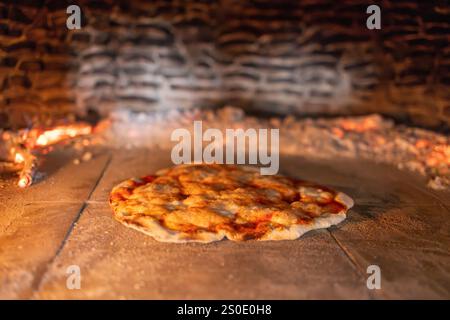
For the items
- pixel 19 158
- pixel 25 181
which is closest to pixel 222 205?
pixel 25 181

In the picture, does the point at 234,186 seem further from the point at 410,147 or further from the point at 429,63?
the point at 429,63

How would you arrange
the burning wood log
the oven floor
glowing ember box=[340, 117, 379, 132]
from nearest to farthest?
the oven floor, the burning wood log, glowing ember box=[340, 117, 379, 132]

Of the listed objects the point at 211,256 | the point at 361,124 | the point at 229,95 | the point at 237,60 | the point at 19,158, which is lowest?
the point at 211,256

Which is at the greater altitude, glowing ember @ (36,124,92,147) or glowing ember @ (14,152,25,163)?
glowing ember @ (36,124,92,147)

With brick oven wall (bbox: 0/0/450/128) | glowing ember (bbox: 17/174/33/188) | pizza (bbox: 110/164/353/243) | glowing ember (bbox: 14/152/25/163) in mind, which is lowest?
pizza (bbox: 110/164/353/243)

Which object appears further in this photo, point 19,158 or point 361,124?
point 361,124

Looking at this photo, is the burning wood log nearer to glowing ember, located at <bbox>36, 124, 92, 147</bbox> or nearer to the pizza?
glowing ember, located at <bbox>36, 124, 92, 147</bbox>

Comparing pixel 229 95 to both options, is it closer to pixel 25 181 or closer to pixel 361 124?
pixel 361 124

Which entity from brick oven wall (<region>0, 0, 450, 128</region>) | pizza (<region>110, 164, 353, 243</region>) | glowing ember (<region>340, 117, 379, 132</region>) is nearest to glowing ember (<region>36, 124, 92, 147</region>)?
brick oven wall (<region>0, 0, 450, 128</region>)
